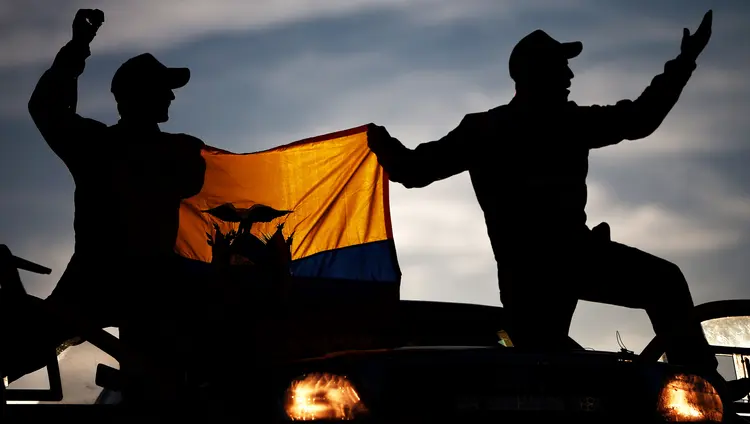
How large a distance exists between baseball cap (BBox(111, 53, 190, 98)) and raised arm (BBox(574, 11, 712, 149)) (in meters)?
1.98

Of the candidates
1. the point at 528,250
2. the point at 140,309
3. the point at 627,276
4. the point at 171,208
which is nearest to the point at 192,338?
the point at 140,309

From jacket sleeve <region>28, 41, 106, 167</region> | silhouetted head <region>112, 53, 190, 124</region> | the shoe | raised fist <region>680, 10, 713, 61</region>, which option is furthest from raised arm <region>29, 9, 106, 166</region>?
the shoe

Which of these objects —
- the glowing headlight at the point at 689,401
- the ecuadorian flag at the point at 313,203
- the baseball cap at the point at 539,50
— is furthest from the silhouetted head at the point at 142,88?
the glowing headlight at the point at 689,401

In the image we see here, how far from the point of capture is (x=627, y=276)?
181 inches

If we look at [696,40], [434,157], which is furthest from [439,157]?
[696,40]

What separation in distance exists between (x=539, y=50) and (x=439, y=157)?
0.69 meters

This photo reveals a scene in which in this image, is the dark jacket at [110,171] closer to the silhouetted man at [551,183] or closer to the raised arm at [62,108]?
the raised arm at [62,108]

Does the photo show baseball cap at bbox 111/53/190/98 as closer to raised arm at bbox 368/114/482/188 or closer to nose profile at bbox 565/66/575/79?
raised arm at bbox 368/114/482/188

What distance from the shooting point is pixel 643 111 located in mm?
4762

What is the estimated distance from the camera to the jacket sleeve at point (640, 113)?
4.76 meters

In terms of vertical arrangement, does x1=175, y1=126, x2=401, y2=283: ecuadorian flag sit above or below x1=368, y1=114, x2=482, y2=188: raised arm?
above

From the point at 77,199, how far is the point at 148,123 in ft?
1.62

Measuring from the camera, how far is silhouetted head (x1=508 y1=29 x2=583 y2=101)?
192 inches

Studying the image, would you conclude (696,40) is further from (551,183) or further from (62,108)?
(62,108)
